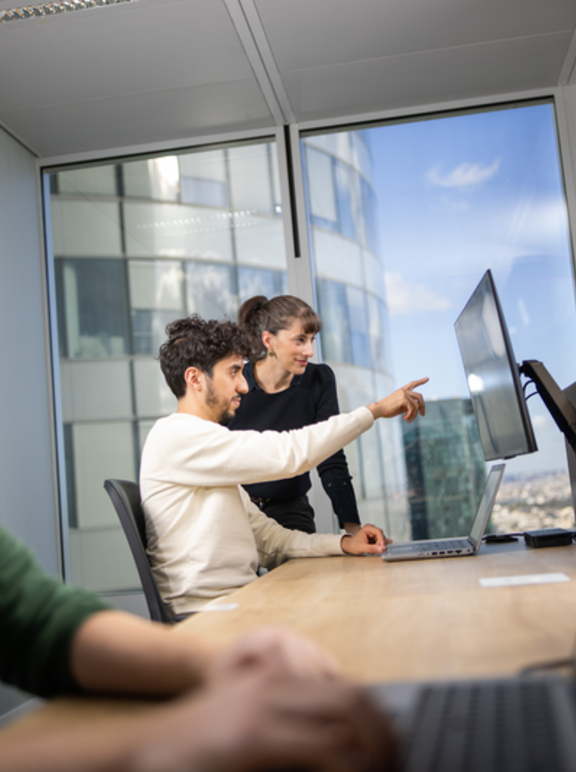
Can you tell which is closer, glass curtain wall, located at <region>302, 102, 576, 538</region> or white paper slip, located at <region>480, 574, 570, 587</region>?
white paper slip, located at <region>480, 574, 570, 587</region>

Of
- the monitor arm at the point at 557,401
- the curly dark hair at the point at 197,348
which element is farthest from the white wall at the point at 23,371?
the monitor arm at the point at 557,401

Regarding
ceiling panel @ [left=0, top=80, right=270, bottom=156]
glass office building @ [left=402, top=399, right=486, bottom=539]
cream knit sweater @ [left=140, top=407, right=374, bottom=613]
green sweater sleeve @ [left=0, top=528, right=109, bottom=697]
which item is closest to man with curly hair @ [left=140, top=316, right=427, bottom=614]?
cream knit sweater @ [left=140, top=407, right=374, bottom=613]

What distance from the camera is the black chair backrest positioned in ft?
5.43

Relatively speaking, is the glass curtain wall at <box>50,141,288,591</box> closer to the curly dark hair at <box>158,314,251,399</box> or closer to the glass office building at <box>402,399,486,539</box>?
the glass office building at <box>402,399,486,539</box>

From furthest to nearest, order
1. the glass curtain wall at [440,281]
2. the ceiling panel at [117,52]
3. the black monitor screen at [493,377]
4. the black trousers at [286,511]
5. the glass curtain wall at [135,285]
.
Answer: the glass curtain wall at [135,285] → the glass curtain wall at [440,281] → the ceiling panel at [117,52] → the black trousers at [286,511] → the black monitor screen at [493,377]

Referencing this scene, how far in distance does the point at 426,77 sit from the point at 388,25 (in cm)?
47

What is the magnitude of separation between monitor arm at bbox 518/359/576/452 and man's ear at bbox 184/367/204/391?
0.97 meters

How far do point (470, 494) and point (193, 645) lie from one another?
277 centimetres

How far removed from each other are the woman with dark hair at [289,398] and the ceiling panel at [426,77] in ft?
4.10

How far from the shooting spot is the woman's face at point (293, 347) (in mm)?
2543

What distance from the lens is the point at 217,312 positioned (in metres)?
3.49

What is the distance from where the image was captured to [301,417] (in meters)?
2.57

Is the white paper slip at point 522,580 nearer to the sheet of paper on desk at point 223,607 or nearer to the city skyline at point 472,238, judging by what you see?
the sheet of paper on desk at point 223,607

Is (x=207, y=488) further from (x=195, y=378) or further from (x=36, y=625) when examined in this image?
(x=36, y=625)
